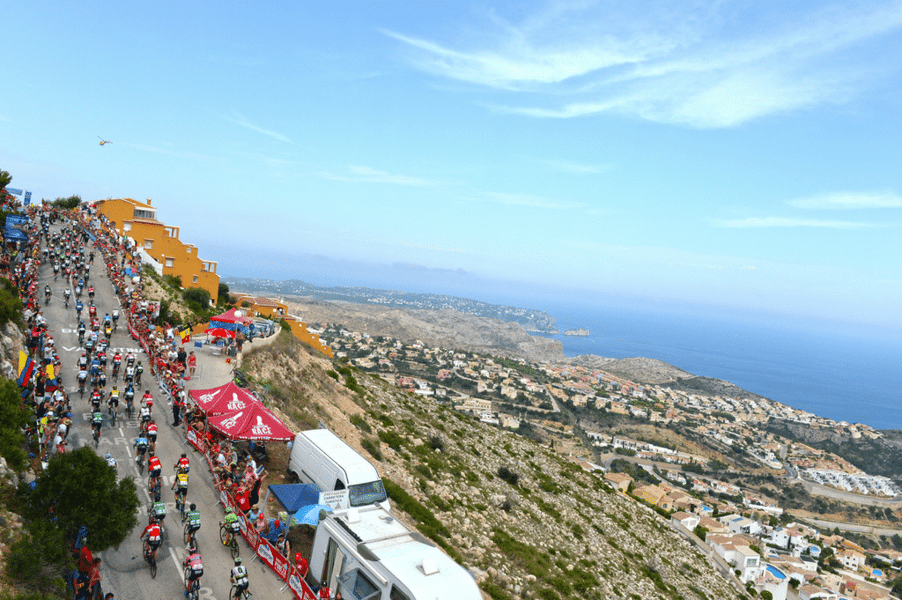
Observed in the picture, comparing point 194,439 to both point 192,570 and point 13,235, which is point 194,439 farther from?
point 13,235

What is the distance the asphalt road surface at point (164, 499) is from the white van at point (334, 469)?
2.62m

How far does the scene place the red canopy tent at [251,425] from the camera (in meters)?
16.4

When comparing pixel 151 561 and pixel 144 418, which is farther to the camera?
pixel 144 418

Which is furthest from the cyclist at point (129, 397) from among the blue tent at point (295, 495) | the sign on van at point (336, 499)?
the sign on van at point (336, 499)

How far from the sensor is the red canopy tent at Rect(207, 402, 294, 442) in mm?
16422

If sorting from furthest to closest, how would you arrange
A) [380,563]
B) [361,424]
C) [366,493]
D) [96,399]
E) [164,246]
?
1. [164,246]
2. [361,424]
3. [96,399]
4. [366,493]
5. [380,563]

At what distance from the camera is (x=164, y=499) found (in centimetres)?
1424

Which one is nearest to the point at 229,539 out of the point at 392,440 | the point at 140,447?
the point at 140,447

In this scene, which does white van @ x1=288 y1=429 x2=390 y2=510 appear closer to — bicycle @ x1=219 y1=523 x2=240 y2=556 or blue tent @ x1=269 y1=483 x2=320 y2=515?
blue tent @ x1=269 y1=483 x2=320 y2=515

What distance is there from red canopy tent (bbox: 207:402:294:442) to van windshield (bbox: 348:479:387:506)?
3838mm

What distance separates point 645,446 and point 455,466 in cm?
9215

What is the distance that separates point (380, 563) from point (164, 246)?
1912 inches

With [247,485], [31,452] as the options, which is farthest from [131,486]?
[31,452]

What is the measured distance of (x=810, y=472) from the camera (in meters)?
117
